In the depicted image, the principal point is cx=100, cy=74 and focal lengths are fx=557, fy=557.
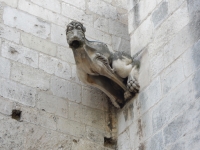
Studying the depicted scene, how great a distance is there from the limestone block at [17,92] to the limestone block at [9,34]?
1.63 ft

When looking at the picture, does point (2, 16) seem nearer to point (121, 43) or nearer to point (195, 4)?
point (121, 43)

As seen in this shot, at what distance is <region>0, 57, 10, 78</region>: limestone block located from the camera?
16.9ft

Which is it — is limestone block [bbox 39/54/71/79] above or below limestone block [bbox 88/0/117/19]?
below

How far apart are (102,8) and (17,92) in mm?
1698

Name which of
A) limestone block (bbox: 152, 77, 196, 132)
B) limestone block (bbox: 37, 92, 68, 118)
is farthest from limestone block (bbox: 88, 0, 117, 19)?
limestone block (bbox: 152, 77, 196, 132)

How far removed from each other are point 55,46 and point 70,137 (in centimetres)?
102

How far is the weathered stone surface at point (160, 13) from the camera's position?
5156 mm

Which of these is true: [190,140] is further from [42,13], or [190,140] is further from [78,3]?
[78,3]

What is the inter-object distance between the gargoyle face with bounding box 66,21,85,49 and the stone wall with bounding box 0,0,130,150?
0.57m

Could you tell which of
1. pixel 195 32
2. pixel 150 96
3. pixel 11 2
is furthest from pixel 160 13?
pixel 11 2

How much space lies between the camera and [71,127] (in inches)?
206

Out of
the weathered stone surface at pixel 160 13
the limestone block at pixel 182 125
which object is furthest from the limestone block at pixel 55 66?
the limestone block at pixel 182 125

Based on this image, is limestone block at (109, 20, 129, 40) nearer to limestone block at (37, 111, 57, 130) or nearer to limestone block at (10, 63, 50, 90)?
limestone block at (10, 63, 50, 90)

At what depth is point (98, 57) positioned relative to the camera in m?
5.18
